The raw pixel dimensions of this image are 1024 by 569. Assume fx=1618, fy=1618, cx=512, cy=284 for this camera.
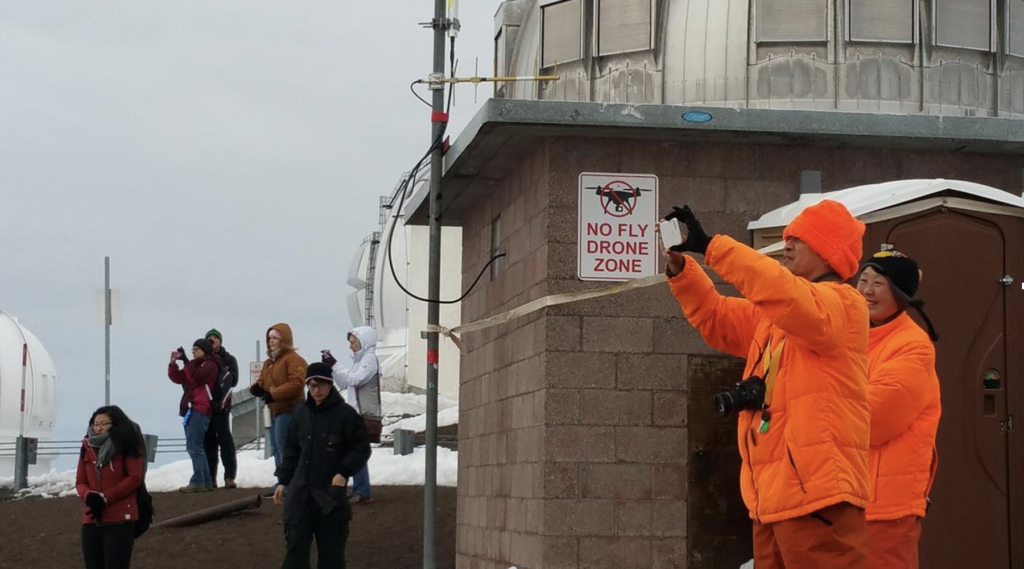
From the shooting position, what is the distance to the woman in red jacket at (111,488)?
440 inches

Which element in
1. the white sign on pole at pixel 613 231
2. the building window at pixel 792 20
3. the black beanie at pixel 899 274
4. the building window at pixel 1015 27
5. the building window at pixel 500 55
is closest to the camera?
the black beanie at pixel 899 274

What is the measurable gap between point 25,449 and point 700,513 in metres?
14.0

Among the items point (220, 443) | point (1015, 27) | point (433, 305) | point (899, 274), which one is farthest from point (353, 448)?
point (1015, 27)

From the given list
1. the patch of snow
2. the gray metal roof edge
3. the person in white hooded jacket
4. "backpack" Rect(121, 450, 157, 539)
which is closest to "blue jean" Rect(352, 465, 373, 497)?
the person in white hooded jacket

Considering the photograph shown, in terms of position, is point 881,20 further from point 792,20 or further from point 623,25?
point 623,25

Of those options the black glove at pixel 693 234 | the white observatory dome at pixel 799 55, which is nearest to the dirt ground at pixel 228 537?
the white observatory dome at pixel 799 55

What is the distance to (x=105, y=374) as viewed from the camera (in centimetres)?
2228

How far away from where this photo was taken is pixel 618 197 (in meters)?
9.98

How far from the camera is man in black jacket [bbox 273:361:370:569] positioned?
35.8 ft

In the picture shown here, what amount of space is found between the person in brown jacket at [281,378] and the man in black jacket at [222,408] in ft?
8.67

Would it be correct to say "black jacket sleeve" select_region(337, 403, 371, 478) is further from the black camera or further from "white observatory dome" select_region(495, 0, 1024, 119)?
the black camera

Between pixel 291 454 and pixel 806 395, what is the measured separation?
235 inches

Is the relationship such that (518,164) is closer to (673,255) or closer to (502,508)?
(502,508)

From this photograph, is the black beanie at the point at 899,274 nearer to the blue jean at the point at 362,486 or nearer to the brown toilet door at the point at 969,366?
the brown toilet door at the point at 969,366
